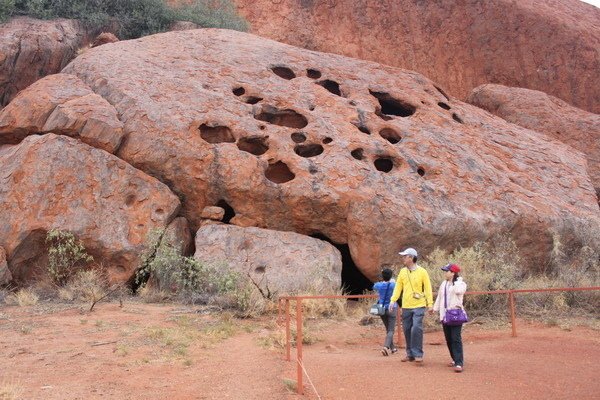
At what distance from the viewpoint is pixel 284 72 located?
13289 mm

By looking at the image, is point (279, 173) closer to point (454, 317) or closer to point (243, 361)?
point (243, 361)

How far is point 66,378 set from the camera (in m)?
5.28

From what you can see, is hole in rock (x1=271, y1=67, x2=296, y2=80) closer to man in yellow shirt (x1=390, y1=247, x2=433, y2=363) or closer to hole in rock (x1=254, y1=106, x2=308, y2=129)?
hole in rock (x1=254, y1=106, x2=308, y2=129)

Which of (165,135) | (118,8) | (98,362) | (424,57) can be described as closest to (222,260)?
(165,135)

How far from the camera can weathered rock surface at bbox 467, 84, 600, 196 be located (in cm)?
1597

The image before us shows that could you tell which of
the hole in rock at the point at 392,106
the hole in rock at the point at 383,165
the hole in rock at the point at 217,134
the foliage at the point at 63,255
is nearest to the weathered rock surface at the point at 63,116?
the hole in rock at the point at 217,134

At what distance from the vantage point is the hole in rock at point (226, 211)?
1050 cm

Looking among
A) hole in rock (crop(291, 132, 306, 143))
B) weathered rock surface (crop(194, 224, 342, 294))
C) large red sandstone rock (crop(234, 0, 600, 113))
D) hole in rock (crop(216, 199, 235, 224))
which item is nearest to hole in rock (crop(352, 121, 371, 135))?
hole in rock (crop(291, 132, 306, 143))

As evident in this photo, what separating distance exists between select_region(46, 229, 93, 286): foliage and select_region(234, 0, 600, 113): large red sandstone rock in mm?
13895

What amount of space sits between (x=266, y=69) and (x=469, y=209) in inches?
204

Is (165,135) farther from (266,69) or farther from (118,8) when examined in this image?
(118,8)

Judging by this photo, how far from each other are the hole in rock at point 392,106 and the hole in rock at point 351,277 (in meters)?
3.52

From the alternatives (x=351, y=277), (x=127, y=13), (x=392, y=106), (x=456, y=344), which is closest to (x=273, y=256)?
(x=351, y=277)

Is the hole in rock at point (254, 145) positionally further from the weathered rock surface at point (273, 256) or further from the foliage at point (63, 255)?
the foliage at point (63, 255)
